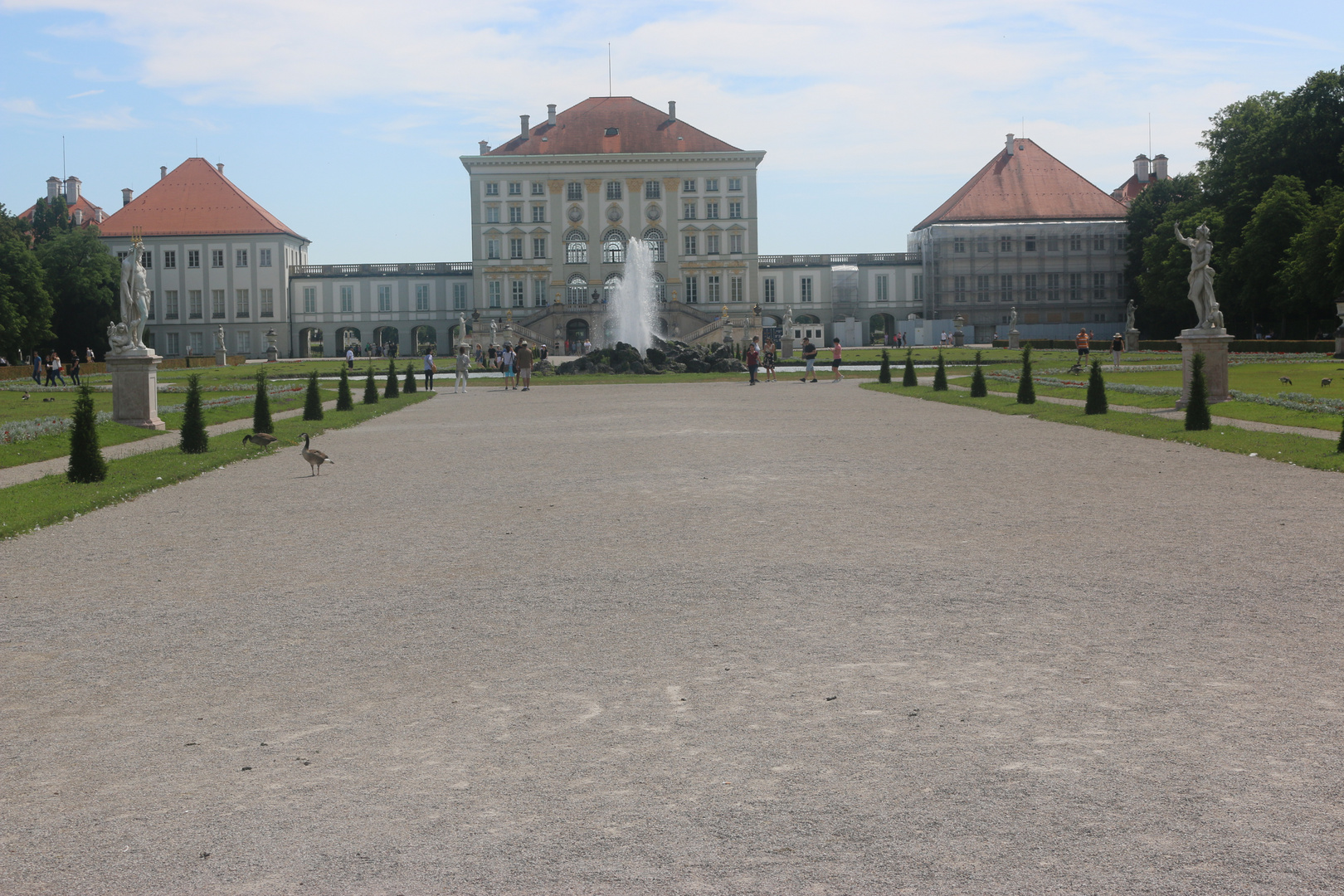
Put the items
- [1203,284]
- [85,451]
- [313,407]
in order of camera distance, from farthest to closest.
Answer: [313,407] < [1203,284] < [85,451]

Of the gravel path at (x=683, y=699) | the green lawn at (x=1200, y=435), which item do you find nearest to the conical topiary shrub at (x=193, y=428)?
the gravel path at (x=683, y=699)

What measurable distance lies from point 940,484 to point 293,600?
760cm

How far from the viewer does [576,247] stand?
328 feet

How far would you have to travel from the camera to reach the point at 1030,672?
6051 millimetres

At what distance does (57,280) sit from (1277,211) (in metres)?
63.1

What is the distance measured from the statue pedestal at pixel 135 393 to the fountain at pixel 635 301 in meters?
46.9

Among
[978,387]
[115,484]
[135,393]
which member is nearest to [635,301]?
[978,387]

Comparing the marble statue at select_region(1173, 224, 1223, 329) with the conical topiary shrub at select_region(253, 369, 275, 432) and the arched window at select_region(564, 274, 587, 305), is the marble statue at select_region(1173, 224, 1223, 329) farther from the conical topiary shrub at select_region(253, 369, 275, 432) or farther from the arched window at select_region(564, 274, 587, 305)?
the arched window at select_region(564, 274, 587, 305)

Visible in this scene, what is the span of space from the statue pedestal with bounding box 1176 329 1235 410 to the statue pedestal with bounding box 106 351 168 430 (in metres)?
18.5

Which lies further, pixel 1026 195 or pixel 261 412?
pixel 1026 195

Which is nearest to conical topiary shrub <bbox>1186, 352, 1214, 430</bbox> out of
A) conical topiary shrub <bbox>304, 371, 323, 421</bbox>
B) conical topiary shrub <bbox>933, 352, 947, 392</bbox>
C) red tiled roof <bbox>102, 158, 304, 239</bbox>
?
conical topiary shrub <bbox>933, 352, 947, 392</bbox>

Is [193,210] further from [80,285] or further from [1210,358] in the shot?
[1210,358]

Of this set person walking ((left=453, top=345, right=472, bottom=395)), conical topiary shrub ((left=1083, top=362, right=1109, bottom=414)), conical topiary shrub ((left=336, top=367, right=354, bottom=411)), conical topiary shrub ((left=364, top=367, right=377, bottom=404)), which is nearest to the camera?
conical topiary shrub ((left=1083, top=362, right=1109, bottom=414))

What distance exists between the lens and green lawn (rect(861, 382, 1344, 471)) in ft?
50.5
